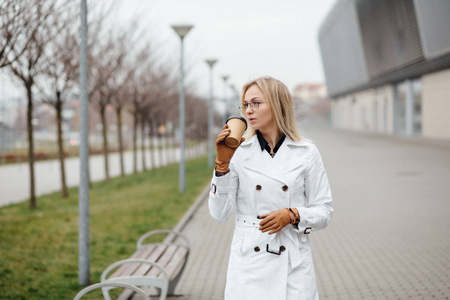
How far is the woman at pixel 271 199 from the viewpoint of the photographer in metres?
2.61

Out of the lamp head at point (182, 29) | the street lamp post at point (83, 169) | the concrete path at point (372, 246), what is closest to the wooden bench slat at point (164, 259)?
the concrete path at point (372, 246)

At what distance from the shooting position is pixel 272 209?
267cm

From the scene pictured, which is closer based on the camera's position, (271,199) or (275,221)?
(275,221)

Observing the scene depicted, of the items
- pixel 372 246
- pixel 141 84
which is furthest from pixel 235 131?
pixel 141 84

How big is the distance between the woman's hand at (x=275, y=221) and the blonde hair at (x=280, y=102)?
0.37 m

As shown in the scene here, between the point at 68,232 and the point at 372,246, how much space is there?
4494mm

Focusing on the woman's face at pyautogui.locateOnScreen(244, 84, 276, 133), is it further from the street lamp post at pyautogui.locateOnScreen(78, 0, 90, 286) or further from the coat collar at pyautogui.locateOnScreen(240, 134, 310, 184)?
the street lamp post at pyautogui.locateOnScreen(78, 0, 90, 286)

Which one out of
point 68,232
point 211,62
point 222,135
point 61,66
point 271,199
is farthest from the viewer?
point 211,62

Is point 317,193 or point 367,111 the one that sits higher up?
point 367,111

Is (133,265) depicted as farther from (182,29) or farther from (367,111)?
(367,111)

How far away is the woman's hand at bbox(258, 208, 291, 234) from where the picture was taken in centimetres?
255

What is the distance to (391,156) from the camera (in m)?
25.2

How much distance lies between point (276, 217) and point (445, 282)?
4.13 meters

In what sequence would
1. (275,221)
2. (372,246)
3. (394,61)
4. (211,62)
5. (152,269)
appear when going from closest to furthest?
(275,221), (152,269), (372,246), (211,62), (394,61)
